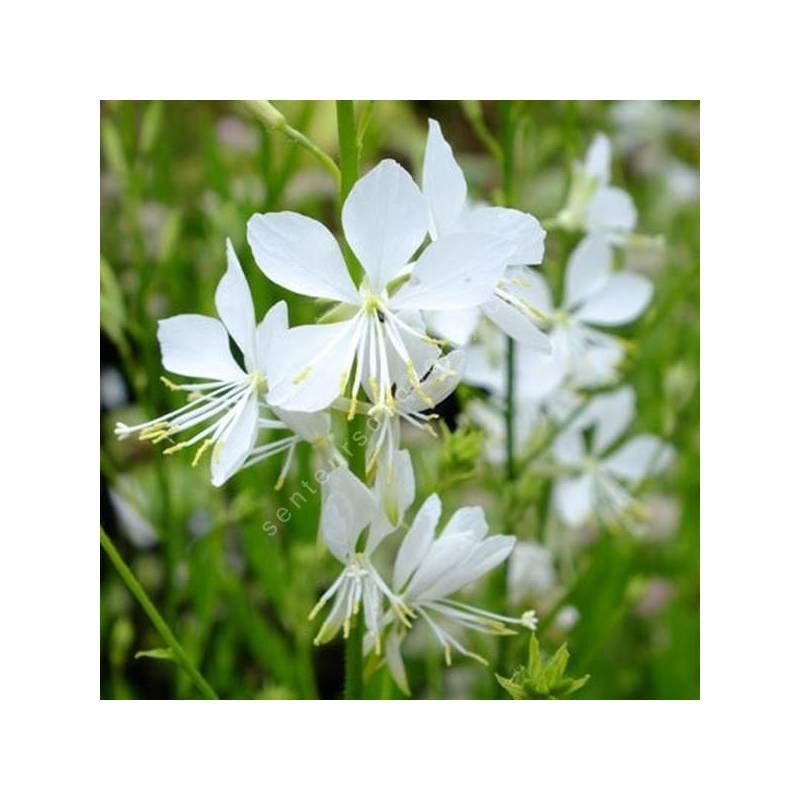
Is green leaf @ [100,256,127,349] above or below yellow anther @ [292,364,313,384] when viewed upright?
above

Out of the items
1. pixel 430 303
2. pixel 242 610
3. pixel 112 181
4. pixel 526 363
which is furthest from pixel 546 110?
pixel 430 303

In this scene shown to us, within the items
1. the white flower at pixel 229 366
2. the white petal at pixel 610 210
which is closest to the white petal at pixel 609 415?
the white petal at pixel 610 210

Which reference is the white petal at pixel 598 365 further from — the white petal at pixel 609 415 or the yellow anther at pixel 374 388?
the yellow anther at pixel 374 388

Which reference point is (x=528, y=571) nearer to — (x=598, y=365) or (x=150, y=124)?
(x=598, y=365)

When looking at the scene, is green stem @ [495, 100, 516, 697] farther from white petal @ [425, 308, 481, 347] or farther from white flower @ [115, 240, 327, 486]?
white flower @ [115, 240, 327, 486]

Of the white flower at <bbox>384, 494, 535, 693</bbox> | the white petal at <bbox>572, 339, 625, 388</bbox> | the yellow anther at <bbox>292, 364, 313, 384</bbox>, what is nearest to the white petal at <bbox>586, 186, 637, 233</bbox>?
the white petal at <bbox>572, 339, 625, 388</bbox>

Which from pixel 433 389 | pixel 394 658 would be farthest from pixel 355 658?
pixel 433 389
